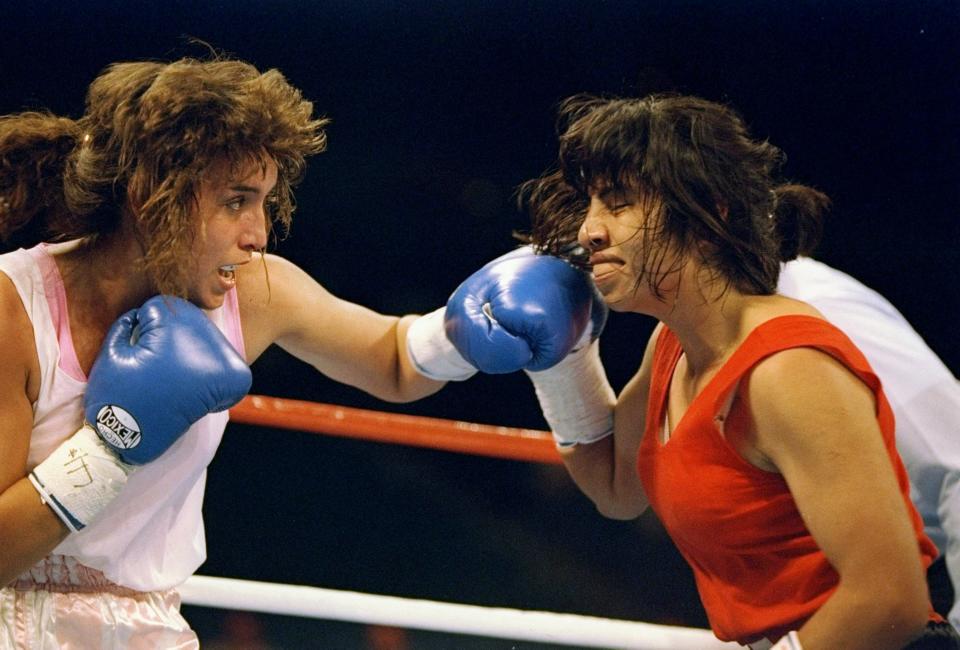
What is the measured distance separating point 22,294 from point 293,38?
2.01 meters

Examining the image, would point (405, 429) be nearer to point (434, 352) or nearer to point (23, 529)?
point (434, 352)

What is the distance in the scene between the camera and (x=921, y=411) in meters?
1.66

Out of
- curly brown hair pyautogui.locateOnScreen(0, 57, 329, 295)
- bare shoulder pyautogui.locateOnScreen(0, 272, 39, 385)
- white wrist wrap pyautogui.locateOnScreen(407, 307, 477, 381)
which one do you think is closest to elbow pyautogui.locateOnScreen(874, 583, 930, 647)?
white wrist wrap pyautogui.locateOnScreen(407, 307, 477, 381)

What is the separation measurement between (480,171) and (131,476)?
2.35m

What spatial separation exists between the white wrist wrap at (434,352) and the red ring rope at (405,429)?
573mm

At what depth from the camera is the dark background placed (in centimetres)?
302

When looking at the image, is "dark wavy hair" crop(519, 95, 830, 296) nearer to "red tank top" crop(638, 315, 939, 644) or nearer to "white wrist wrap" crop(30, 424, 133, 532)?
"red tank top" crop(638, 315, 939, 644)

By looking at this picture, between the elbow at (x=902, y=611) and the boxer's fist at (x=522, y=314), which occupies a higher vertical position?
the boxer's fist at (x=522, y=314)

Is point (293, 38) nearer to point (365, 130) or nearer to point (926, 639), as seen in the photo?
point (365, 130)

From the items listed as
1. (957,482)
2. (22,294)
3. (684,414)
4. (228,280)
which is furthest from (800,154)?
(22,294)

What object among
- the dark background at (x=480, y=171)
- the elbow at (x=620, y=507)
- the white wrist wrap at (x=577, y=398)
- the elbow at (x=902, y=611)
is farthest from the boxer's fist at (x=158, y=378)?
the dark background at (x=480, y=171)

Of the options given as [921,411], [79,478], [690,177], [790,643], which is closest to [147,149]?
[79,478]

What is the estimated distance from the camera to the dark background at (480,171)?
9.90ft

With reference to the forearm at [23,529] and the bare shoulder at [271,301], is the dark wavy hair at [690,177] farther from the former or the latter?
the forearm at [23,529]
